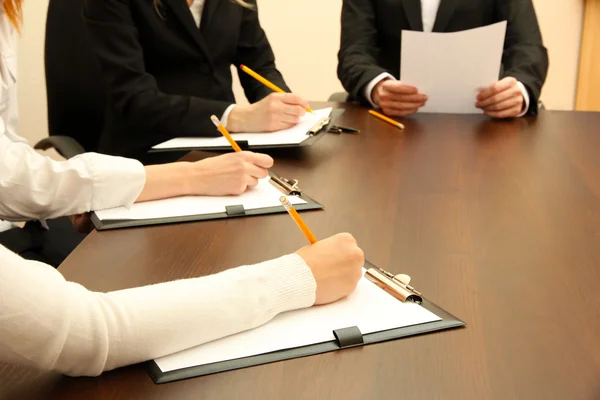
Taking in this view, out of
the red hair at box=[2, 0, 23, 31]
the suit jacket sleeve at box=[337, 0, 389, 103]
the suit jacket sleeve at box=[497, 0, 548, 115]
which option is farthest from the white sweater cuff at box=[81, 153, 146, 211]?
the suit jacket sleeve at box=[497, 0, 548, 115]

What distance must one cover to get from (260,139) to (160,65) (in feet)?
1.49

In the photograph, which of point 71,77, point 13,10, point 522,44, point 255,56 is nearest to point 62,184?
point 13,10

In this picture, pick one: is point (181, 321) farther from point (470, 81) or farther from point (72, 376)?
point (470, 81)

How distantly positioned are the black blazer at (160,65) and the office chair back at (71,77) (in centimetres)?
10

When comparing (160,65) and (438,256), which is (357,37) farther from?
(438,256)

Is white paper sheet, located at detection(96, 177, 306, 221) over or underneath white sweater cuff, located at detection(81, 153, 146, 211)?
underneath

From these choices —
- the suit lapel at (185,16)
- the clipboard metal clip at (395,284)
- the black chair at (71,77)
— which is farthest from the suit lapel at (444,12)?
the clipboard metal clip at (395,284)

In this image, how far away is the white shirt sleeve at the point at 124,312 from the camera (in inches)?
22.6

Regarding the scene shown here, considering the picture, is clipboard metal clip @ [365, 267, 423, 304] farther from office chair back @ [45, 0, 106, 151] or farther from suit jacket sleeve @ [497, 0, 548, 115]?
office chair back @ [45, 0, 106, 151]

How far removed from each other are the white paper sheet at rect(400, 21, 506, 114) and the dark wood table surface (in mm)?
173

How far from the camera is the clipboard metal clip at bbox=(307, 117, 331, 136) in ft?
4.51

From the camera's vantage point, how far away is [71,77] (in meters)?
1.79

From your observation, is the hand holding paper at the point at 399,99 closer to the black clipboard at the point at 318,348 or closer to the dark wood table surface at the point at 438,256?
the dark wood table surface at the point at 438,256

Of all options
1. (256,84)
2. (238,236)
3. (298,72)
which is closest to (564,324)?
(238,236)
